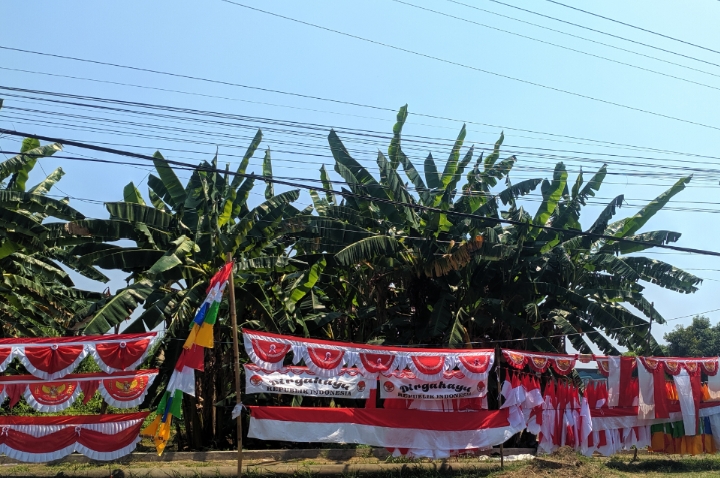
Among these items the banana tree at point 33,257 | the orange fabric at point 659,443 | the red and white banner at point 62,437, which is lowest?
the orange fabric at point 659,443

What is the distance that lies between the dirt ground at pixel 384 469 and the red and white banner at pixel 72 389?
1765mm

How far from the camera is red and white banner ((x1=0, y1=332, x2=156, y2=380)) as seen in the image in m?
11.0

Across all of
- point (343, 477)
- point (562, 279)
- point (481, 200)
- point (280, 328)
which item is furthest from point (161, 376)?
point (562, 279)

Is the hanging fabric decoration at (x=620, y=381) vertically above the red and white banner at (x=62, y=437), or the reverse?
the hanging fabric decoration at (x=620, y=381)

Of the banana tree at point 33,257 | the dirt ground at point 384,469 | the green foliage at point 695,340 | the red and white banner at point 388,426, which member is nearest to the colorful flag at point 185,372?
the red and white banner at point 388,426

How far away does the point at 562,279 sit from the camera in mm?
16625

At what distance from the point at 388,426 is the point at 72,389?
5.62m

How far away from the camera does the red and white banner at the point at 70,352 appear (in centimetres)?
1102

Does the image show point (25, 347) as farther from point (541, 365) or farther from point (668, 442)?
point (668, 442)

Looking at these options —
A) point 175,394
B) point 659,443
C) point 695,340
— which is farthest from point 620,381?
point 695,340

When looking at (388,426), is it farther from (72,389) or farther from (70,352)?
(70,352)

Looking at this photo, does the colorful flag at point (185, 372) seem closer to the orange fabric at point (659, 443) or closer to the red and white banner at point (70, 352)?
the red and white banner at point (70, 352)

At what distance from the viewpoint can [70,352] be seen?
36.4ft

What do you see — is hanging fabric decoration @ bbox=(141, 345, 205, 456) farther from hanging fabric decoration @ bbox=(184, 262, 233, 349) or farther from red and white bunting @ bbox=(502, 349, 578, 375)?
red and white bunting @ bbox=(502, 349, 578, 375)
